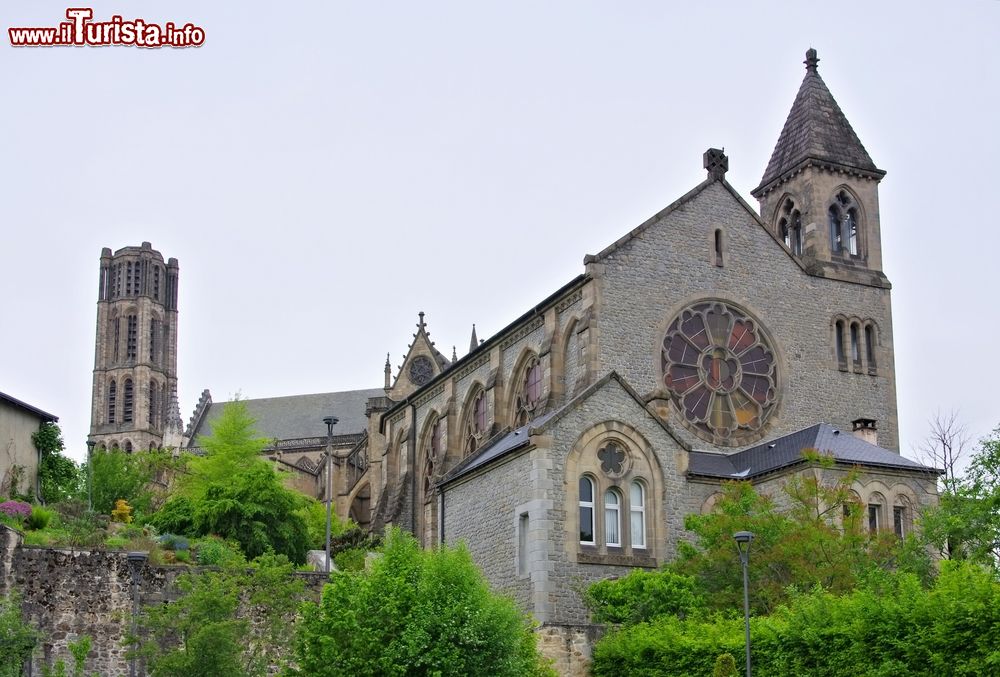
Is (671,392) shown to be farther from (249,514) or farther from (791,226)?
(249,514)

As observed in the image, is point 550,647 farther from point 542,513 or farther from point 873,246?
point 873,246

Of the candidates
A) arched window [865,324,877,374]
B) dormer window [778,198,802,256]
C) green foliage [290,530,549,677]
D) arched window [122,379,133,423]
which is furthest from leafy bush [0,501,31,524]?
arched window [122,379,133,423]

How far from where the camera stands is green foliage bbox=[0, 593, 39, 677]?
2978 cm

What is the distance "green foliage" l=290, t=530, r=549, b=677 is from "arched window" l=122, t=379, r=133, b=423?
347 ft

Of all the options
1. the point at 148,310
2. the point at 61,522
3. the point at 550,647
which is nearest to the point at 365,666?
the point at 550,647

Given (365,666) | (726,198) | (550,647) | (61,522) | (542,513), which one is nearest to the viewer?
(365,666)

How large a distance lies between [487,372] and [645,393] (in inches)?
453

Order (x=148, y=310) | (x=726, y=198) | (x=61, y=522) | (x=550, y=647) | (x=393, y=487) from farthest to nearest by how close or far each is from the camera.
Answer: (x=148, y=310) → (x=393, y=487) → (x=726, y=198) → (x=61, y=522) → (x=550, y=647)

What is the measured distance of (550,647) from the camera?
32156 mm

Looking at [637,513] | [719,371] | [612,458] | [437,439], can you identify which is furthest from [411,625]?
[437,439]

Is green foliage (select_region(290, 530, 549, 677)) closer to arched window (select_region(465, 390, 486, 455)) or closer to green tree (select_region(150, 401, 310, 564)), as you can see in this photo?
green tree (select_region(150, 401, 310, 564))

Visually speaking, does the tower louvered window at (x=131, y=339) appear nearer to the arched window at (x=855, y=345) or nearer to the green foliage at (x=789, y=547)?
the arched window at (x=855, y=345)

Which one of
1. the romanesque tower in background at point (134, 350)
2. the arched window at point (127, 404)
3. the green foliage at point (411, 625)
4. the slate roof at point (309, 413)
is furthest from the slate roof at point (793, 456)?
the arched window at point (127, 404)

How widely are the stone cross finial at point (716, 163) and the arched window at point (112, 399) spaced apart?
308 ft
